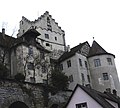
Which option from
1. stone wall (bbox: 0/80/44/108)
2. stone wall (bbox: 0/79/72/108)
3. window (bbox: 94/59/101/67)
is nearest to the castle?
window (bbox: 94/59/101/67)

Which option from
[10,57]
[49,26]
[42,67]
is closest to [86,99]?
[42,67]

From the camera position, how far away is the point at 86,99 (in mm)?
31359

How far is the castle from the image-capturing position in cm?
4675

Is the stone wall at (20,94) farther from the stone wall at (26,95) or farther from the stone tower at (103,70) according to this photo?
the stone tower at (103,70)

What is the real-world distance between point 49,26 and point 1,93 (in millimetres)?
35965

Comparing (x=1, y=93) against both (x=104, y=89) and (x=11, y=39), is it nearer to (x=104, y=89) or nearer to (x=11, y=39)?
(x=11, y=39)

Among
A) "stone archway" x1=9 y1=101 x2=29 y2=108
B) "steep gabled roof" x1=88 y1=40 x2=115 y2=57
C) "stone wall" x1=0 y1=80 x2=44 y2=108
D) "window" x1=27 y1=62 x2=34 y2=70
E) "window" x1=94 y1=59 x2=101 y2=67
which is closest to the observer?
"stone wall" x1=0 y1=80 x2=44 y2=108

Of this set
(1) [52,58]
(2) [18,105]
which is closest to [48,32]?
(1) [52,58]

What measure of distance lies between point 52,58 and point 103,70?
12.5 m

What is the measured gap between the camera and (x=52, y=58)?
57.3 m

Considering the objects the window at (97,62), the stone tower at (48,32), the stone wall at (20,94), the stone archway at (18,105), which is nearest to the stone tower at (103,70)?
the window at (97,62)

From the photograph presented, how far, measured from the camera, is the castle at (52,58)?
4675cm

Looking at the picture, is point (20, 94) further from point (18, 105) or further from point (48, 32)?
point (48, 32)

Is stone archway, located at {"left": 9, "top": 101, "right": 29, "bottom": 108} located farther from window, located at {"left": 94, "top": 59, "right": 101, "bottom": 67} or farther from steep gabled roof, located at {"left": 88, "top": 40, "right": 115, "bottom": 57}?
steep gabled roof, located at {"left": 88, "top": 40, "right": 115, "bottom": 57}
